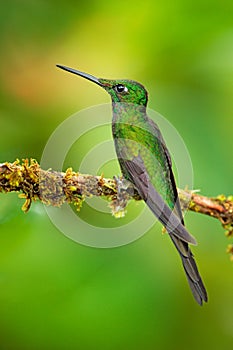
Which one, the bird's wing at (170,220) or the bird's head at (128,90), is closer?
the bird's wing at (170,220)

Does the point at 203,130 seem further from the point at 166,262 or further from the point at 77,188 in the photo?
the point at 77,188

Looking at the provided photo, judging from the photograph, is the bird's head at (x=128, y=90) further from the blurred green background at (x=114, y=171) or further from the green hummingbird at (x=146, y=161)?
the blurred green background at (x=114, y=171)

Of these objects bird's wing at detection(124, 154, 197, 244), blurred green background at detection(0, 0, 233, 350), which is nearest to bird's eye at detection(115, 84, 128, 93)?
bird's wing at detection(124, 154, 197, 244)

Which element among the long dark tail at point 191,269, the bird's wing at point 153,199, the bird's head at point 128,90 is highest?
the bird's head at point 128,90

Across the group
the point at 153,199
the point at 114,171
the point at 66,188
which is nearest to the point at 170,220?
the point at 153,199

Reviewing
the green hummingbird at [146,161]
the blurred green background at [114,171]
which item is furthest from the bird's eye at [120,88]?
the blurred green background at [114,171]

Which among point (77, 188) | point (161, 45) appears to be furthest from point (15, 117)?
point (77, 188)

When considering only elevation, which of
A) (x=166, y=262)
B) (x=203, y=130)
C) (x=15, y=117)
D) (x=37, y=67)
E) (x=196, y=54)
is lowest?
(x=166, y=262)
